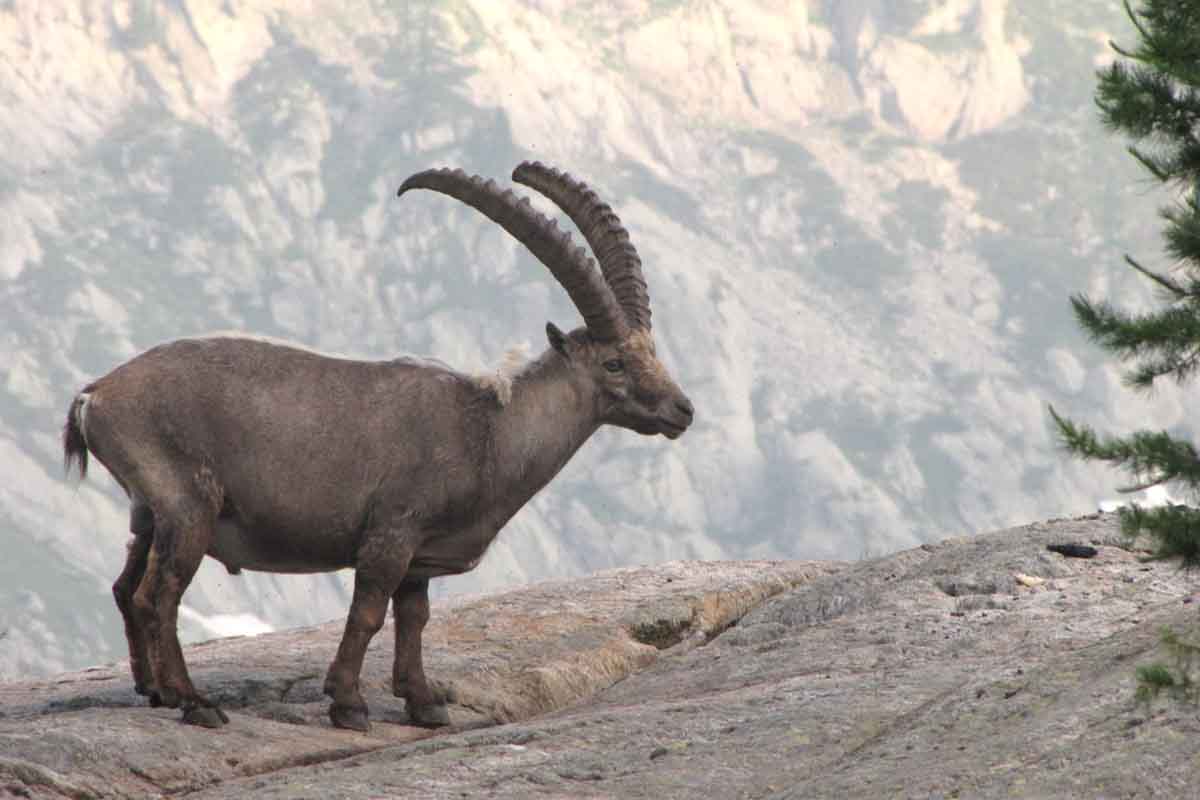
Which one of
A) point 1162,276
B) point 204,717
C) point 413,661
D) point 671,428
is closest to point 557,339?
point 671,428

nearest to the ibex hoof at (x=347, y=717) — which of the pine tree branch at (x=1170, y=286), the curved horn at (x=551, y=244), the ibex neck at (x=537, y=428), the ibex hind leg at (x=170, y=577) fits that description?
the ibex hind leg at (x=170, y=577)

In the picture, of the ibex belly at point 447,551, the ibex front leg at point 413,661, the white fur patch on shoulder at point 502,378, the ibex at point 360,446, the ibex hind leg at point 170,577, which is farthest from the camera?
the white fur patch on shoulder at point 502,378

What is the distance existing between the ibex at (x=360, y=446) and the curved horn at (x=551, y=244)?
0.07 feet

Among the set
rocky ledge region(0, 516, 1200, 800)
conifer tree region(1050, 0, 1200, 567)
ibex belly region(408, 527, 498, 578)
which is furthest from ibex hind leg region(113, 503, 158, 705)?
conifer tree region(1050, 0, 1200, 567)

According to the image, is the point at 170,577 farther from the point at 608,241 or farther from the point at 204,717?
the point at 608,241

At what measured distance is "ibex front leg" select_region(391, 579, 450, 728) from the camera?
1722 centimetres

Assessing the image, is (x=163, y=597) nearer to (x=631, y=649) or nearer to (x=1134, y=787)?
(x=631, y=649)

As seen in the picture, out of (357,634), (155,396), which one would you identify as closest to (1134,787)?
(357,634)

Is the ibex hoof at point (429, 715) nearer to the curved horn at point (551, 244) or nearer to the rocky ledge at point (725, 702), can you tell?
the rocky ledge at point (725, 702)

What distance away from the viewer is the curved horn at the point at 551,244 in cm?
1731

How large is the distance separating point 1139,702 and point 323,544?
7.70 meters

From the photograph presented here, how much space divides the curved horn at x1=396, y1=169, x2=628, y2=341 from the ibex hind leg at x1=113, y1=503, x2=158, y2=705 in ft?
13.1

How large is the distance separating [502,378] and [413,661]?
9.36ft

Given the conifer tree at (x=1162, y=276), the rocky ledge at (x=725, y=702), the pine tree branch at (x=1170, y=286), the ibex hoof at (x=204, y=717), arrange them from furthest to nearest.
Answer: the ibex hoof at (x=204, y=717)
the rocky ledge at (x=725, y=702)
the pine tree branch at (x=1170, y=286)
the conifer tree at (x=1162, y=276)
